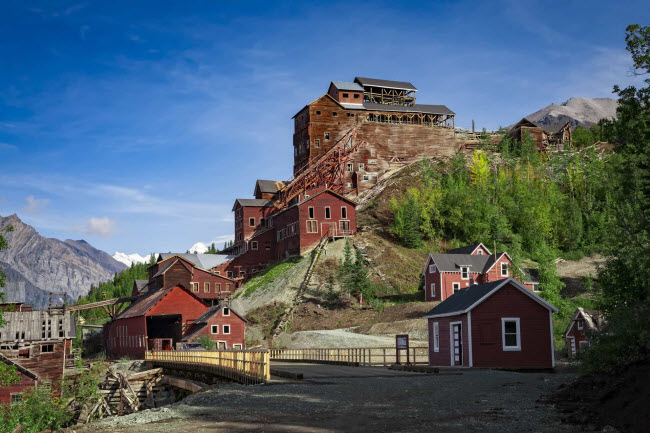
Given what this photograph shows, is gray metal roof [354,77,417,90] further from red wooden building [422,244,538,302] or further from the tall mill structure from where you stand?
red wooden building [422,244,538,302]

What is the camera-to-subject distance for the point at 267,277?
77875mm

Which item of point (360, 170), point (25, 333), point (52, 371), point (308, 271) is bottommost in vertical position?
point (52, 371)

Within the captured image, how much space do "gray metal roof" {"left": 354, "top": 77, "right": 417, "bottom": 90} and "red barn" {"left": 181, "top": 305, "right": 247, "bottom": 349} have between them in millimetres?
60828

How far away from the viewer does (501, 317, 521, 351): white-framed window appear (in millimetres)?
32562

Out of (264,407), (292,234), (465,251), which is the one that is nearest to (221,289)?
(292,234)

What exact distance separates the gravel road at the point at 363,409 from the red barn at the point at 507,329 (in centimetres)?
838

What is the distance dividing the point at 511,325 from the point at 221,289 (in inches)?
1983

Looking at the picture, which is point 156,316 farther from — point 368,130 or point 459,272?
point 368,130

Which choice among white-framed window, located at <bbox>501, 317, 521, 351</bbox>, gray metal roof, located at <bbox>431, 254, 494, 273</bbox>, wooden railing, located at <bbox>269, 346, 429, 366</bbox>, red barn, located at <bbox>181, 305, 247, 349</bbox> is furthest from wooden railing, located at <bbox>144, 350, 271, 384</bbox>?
gray metal roof, located at <bbox>431, 254, 494, 273</bbox>

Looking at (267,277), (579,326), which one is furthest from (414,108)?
(579,326)

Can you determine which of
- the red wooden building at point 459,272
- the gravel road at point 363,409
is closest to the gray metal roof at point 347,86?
the red wooden building at point 459,272

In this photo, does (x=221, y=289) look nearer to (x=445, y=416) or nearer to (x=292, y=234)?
(x=292, y=234)

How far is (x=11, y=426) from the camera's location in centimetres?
2828

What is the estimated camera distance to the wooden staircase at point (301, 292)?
206ft
